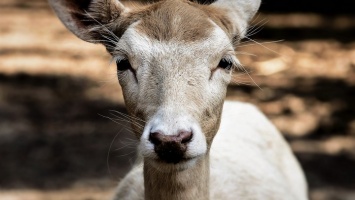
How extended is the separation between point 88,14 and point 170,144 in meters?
1.29

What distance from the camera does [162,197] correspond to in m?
4.69

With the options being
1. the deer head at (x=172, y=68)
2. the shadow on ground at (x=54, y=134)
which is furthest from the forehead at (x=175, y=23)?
the shadow on ground at (x=54, y=134)

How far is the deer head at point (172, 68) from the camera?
4.19 meters

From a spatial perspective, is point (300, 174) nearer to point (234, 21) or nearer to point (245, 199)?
point (245, 199)

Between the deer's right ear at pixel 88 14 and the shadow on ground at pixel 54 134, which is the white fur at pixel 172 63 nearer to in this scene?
the deer's right ear at pixel 88 14

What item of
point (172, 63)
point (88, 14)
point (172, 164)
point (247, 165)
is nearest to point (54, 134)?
point (247, 165)

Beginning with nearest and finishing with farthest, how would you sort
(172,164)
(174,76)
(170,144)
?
(170,144)
(172,164)
(174,76)

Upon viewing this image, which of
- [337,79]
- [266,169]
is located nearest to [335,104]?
[337,79]

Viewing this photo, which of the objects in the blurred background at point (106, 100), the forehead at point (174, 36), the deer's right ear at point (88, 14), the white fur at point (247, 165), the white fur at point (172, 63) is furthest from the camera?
the blurred background at point (106, 100)

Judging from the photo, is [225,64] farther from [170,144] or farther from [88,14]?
[88,14]

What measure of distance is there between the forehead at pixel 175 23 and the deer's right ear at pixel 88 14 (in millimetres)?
324

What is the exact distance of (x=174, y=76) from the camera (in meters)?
4.41

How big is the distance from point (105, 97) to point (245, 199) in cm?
547

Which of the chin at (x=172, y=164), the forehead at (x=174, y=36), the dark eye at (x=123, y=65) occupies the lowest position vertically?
the chin at (x=172, y=164)
